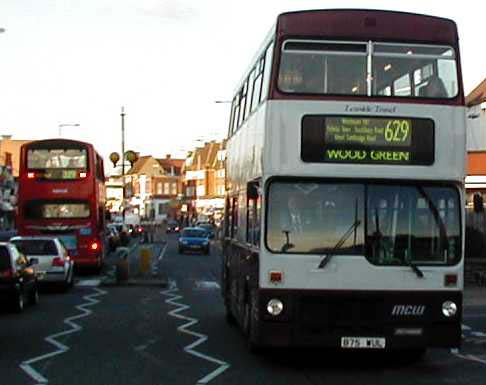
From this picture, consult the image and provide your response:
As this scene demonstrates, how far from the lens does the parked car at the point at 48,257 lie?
1031 inches

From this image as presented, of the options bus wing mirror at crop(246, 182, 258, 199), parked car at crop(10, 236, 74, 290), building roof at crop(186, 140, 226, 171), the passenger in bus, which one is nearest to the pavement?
bus wing mirror at crop(246, 182, 258, 199)

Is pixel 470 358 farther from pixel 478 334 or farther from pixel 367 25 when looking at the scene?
pixel 367 25

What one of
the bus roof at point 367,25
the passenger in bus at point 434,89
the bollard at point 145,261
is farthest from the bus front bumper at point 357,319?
the bollard at point 145,261

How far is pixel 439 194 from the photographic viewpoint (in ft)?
39.4

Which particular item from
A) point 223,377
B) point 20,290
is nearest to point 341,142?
point 223,377

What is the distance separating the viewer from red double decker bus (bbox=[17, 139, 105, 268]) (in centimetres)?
3394

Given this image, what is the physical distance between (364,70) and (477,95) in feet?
150

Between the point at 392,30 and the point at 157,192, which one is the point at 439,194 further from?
the point at 157,192

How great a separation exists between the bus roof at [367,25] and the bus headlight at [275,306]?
128 inches

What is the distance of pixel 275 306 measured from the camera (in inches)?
464

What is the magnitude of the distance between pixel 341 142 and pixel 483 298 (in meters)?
14.3

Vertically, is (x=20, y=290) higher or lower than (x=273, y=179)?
lower

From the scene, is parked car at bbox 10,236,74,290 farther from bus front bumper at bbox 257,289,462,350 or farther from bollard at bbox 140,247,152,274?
bus front bumper at bbox 257,289,462,350

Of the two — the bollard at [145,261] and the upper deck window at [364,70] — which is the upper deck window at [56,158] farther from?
the upper deck window at [364,70]
